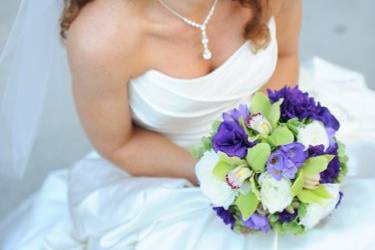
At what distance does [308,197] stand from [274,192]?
0.21 feet

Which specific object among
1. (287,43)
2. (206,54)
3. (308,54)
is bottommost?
(308,54)

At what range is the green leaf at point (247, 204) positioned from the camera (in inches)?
37.6

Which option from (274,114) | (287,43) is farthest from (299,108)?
(287,43)

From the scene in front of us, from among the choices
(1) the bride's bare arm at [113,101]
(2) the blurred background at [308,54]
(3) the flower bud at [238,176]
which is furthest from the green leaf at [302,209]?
(2) the blurred background at [308,54]

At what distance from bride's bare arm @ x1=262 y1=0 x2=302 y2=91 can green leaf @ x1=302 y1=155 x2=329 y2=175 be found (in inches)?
→ 18.4

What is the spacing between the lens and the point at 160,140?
1312mm

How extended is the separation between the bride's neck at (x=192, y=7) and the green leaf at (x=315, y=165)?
41 centimetres

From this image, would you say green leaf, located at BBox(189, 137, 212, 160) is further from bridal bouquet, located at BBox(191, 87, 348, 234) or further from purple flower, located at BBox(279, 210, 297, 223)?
purple flower, located at BBox(279, 210, 297, 223)

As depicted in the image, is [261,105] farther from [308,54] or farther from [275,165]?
[308,54]

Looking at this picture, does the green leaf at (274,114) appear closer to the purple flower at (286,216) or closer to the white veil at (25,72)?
the purple flower at (286,216)

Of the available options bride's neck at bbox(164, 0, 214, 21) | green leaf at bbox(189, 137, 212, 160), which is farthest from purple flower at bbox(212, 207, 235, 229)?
bride's neck at bbox(164, 0, 214, 21)

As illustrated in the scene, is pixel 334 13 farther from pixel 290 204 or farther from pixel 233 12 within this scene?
pixel 290 204

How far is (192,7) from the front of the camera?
1.20 meters

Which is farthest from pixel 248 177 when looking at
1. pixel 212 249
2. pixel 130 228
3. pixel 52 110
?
pixel 52 110
